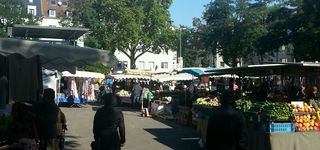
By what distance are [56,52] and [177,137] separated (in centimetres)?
→ 836

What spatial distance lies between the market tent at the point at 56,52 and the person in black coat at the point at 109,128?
1.37 m

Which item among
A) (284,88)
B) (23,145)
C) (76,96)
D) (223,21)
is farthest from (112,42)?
(23,145)

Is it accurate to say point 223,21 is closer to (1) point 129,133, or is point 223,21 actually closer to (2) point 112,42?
(2) point 112,42

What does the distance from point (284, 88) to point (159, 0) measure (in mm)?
45235

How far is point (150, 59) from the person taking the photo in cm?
8525

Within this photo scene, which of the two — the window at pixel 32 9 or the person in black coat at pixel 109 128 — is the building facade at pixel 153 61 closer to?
the window at pixel 32 9

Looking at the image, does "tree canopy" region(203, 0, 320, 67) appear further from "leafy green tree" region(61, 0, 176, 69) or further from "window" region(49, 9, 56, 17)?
"window" region(49, 9, 56, 17)

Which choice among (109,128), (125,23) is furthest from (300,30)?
(109,128)

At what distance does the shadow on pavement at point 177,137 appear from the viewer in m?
13.5

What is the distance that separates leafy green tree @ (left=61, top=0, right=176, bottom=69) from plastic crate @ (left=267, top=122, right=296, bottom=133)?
41.3 meters

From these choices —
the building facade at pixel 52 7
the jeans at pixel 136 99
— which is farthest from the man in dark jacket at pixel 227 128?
the building facade at pixel 52 7

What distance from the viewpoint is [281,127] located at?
10438 millimetres

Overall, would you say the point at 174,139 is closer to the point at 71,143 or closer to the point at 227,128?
the point at 71,143

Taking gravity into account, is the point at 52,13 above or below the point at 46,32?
above
